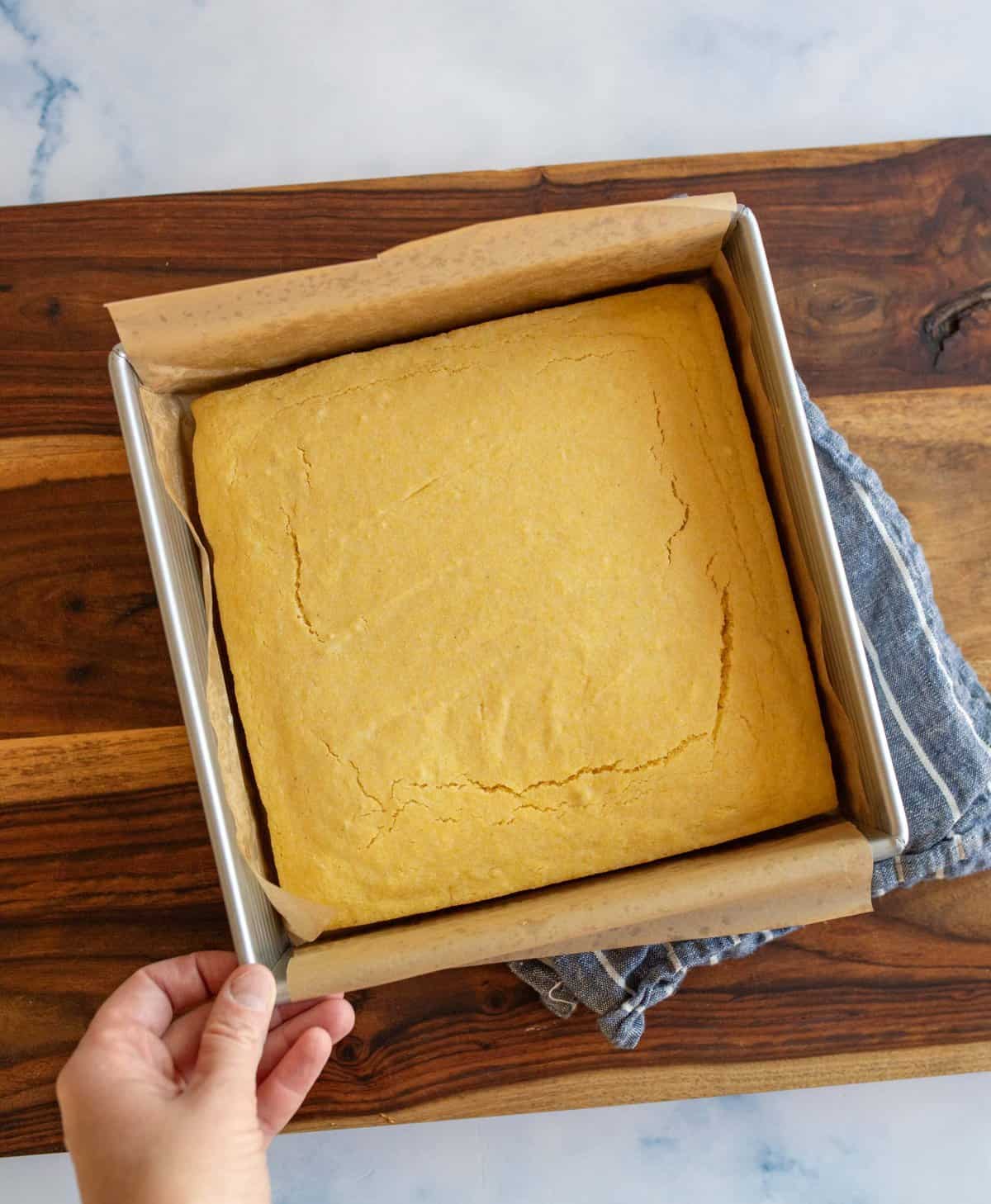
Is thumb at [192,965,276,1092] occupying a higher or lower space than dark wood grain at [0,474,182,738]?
lower

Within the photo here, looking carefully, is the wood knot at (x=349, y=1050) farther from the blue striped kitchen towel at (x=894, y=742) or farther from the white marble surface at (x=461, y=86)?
the white marble surface at (x=461, y=86)

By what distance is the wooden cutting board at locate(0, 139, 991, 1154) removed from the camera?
1182 millimetres

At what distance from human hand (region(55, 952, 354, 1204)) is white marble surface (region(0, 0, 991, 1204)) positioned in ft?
1.01

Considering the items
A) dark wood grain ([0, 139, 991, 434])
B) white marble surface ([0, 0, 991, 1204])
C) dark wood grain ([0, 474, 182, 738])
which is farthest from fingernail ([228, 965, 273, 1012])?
dark wood grain ([0, 139, 991, 434])

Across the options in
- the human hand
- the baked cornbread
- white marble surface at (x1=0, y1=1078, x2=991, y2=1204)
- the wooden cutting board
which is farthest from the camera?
white marble surface at (x1=0, y1=1078, x2=991, y2=1204)

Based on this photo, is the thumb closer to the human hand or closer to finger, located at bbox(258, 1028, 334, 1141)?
the human hand

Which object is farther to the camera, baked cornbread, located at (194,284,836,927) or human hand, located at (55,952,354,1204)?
baked cornbread, located at (194,284,836,927)

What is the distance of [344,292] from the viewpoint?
1.04 m

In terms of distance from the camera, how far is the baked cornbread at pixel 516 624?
105 cm

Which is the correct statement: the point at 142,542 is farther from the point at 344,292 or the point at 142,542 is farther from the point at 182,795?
the point at 344,292

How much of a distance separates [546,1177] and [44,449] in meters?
1.12

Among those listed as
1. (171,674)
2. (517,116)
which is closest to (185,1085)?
(171,674)

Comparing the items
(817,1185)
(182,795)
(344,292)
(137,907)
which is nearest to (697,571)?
(344,292)

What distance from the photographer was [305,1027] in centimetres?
111
